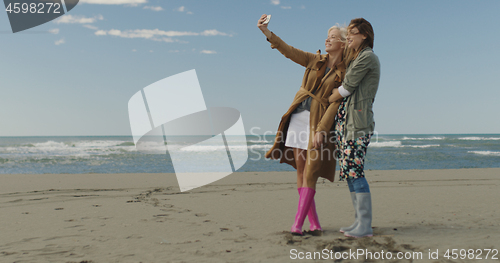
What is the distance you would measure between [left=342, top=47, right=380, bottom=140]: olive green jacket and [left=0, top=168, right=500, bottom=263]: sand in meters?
0.90

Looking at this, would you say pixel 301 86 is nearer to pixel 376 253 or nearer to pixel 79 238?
pixel 376 253

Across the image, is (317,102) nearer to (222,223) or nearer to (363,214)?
(363,214)

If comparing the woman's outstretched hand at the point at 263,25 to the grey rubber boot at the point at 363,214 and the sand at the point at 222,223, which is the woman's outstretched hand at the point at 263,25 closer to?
the grey rubber boot at the point at 363,214

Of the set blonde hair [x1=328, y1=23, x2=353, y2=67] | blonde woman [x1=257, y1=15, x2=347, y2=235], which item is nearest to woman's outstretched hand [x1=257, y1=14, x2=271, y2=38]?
blonde woman [x1=257, y1=15, x2=347, y2=235]

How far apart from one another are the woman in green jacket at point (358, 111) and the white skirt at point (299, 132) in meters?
0.18

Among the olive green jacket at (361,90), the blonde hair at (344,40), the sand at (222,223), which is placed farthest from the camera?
the blonde hair at (344,40)

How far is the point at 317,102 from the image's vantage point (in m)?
2.83

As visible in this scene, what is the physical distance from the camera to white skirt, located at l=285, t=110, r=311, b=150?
289cm

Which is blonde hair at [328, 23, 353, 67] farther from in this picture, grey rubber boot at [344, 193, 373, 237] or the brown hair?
grey rubber boot at [344, 193, 373, 237]

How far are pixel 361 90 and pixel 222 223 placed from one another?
1.89m

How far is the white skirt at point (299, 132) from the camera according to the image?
9.48ft

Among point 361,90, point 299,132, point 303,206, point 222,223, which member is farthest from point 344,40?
point 222,223

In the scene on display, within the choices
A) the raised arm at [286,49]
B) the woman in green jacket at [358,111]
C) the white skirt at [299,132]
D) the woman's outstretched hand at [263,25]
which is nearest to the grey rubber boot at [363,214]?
the woman in green jacket at [358,111]

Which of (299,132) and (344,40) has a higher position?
(344,40)
